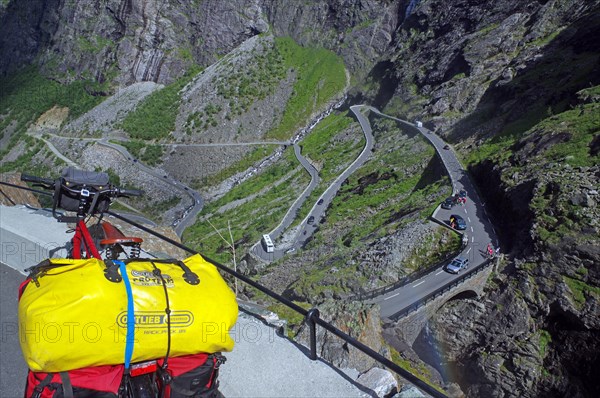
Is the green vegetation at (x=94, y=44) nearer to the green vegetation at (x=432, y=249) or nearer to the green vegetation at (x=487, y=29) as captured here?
the green vegetation at (x=487, y=29)

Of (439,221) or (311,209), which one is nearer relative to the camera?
(439,221)

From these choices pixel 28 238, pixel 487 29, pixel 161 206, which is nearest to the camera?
pixel 28 238

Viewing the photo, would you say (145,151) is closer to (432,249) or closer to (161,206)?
(161,206)

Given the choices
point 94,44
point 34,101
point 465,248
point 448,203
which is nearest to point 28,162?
point 34,101

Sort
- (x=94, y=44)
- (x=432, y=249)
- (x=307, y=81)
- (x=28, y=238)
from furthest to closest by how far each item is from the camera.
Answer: (x=94, y=44) < (x=307, y=81) < (x=432, y=249) < (x=28, y=238)

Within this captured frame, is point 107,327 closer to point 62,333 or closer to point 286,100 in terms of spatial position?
point 62,333
